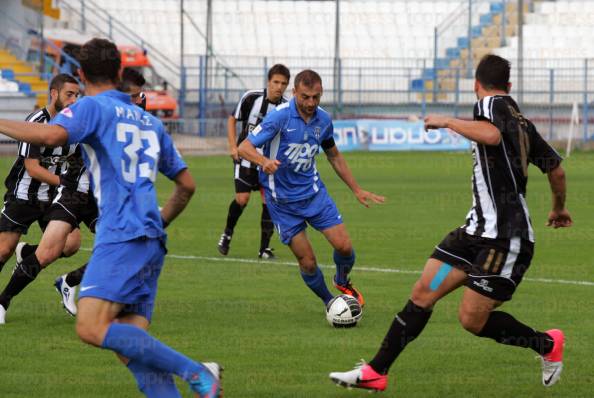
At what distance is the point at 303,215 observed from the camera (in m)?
9.33

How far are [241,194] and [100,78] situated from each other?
783 centimetres

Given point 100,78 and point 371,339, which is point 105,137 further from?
point 371,339

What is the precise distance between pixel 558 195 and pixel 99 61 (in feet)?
10.2

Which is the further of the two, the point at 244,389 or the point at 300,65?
the point at 300,65

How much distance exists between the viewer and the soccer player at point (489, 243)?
6.70 metres

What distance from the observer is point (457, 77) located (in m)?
35.2

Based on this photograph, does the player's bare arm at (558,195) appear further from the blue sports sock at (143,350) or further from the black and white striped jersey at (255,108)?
the black and white striped jersey at (255,108)

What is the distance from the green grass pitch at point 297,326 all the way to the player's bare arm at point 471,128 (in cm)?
156

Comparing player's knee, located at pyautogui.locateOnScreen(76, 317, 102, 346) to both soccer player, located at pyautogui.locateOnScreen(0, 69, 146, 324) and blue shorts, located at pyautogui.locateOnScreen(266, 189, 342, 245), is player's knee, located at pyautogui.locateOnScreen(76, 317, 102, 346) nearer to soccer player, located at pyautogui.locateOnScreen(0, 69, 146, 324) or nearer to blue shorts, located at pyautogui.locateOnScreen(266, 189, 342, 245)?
soccer player, located at pyautogui.locateOnScreen(0, 69, 146, 324)

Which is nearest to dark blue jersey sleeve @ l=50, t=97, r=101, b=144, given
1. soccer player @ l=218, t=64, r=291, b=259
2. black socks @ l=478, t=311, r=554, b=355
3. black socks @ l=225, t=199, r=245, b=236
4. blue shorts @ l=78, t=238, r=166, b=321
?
blue shorts @ l=78, t=238, r=166, b=321

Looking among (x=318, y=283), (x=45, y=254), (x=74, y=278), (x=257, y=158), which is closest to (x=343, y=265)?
(x=318, y=283)

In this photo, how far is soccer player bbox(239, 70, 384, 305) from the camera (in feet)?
30.2

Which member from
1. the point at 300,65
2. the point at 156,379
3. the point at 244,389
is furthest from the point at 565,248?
the point at 300,65

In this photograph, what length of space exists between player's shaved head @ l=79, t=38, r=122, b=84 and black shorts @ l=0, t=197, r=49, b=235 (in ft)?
13.1
